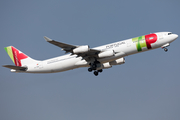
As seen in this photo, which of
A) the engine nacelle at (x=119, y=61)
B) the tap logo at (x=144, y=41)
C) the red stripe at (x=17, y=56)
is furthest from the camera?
the red stripe at (x=17, y=56)

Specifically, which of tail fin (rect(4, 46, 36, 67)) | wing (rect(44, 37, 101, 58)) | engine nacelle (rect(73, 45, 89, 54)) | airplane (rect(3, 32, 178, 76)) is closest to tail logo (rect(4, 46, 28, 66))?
tail fin (rect(4, 46, 36, 67))

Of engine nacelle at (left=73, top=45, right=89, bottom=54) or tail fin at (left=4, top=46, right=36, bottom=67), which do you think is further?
tail fin at (left=4, top=46, right=36, bottom=67)

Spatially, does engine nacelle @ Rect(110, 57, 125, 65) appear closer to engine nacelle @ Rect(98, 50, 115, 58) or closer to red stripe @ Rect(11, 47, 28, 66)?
engine nacelle @ Rect(98, 50, 115, 58)

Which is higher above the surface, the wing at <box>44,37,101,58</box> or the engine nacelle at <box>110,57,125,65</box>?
the wing at <box>44,37,101,58</box>

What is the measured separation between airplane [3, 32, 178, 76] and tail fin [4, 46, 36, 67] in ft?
3.63

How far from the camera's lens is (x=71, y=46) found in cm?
3928

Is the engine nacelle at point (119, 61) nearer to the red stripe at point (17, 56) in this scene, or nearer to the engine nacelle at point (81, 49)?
the engine nacelle at point (81, 49)

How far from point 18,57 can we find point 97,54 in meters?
16.6

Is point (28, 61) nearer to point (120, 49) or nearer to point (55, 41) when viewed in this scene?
point (55, 41)

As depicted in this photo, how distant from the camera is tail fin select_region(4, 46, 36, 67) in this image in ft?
Result: 158

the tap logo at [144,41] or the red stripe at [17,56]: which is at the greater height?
the red stripe at [17,56]

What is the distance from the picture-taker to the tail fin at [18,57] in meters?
48.2

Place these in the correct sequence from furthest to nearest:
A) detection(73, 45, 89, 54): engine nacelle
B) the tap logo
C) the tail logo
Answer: the tail logo
the tap logo
detection(73, 45, 89, 54): engine nacelle

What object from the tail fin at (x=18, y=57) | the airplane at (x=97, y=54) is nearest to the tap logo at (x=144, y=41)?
the airplane at (x=97, y=54)
